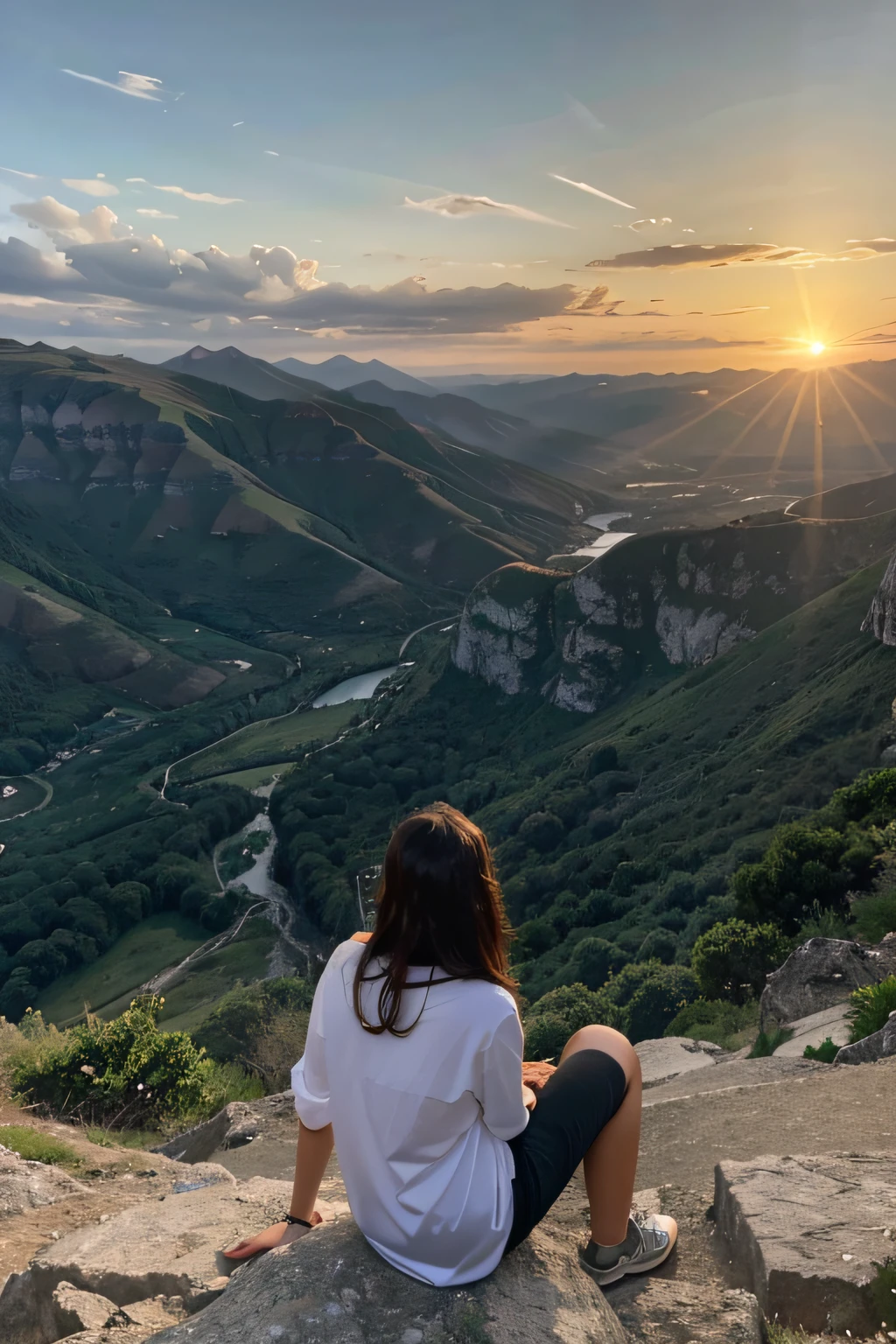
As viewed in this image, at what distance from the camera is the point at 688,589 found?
88938mm

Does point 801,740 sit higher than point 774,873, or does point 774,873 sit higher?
point 774,873

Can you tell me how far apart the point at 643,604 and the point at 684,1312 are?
303ft

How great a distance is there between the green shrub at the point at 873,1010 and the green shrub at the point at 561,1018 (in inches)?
435

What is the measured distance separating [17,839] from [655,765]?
7545 cm

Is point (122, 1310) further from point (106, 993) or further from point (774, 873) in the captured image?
point (106, 993)

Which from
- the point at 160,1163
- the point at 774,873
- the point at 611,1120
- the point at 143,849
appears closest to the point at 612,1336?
the point at 611,1120

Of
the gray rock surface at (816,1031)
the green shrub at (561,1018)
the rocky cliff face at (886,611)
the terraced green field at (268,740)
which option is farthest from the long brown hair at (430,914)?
the terraced green field at (268,740)

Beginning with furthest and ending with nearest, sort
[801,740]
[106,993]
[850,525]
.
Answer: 1. [850,525]
2. [106,993]
3. [801,740]

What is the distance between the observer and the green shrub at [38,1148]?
27.4 ft

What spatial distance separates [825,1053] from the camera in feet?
27.9

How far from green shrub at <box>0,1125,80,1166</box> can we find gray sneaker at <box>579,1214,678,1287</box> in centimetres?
606

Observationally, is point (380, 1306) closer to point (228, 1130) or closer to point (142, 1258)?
point (142, 1258)

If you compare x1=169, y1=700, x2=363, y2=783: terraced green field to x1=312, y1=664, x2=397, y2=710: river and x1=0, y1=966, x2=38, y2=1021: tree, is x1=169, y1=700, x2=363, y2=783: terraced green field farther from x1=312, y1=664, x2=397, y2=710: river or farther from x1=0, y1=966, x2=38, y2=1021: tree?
x1=0, y1=966, x2=38, y2=1021: tree

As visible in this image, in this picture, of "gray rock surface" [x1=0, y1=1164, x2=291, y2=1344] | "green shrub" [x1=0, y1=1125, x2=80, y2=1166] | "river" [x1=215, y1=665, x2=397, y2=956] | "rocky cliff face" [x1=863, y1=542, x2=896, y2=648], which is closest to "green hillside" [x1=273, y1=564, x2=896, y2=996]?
"rocky cliff face" [x1=863, y1=542, x2=896, y2=648]
